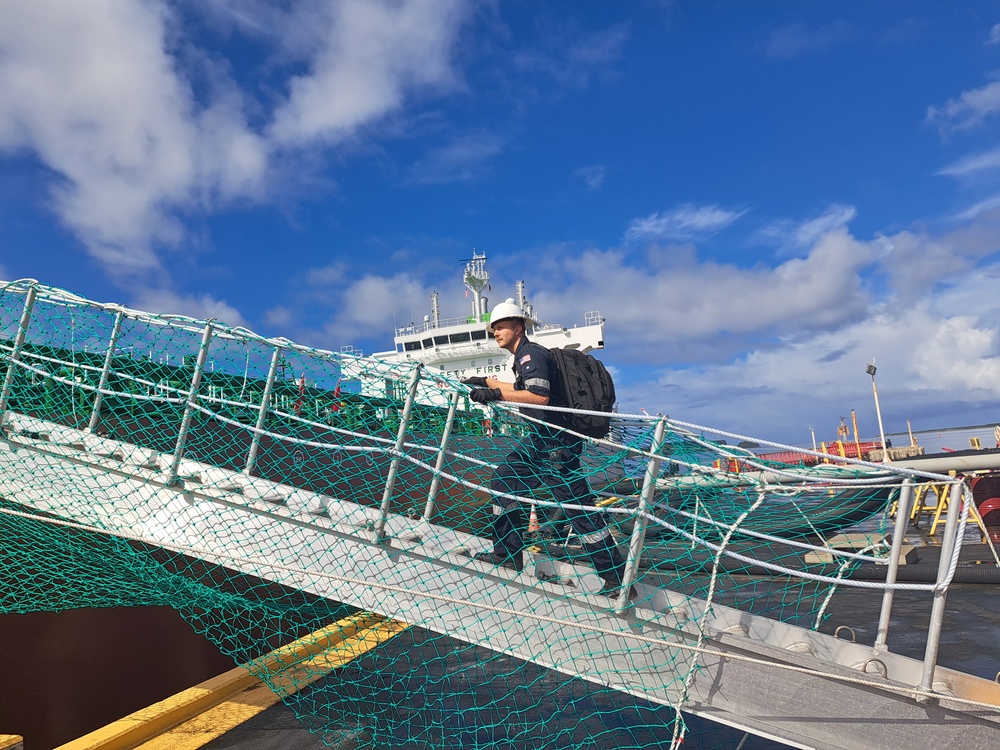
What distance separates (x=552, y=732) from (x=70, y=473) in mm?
3429

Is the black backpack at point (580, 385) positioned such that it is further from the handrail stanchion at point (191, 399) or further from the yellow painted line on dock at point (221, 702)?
the yellow painted line on dock at point (221, 702)

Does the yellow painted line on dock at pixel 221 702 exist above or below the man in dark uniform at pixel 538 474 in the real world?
below

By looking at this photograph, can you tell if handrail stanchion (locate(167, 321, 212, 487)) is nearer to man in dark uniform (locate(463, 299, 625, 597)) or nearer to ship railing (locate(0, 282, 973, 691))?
ship railing (locate(0, 282, 973, 691))

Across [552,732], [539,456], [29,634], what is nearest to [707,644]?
[539,456]

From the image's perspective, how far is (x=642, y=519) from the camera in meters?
3.21

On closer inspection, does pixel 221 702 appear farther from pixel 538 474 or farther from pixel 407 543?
pixel 538 474

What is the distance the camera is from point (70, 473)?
4.14 m

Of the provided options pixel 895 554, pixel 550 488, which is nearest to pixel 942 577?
pixel 895 554

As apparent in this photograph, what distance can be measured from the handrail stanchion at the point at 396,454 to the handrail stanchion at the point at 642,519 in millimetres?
1202

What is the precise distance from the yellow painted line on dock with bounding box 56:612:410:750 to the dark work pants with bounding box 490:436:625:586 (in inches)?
71.8

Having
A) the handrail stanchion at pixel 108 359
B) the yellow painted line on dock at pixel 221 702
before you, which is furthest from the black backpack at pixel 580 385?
the handrail stanchion at pixel 108 359

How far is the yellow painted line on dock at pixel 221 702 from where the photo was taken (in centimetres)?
404

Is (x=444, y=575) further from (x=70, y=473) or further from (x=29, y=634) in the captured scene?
(x=29, y=634)

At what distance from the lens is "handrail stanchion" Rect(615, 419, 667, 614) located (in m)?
3.15
